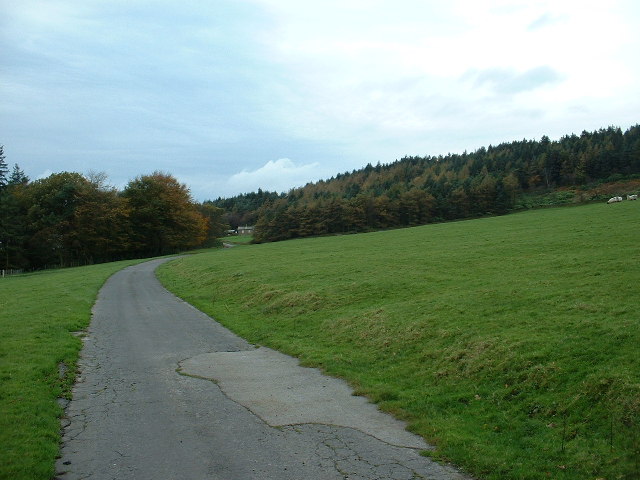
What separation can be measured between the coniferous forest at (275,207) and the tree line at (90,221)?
0.19 m

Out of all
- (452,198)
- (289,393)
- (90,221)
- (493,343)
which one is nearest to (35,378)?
(289,393)

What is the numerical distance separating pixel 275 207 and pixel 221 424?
4692 inches

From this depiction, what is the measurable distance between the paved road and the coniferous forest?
228 ft

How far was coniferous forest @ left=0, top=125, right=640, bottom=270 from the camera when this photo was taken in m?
79.4

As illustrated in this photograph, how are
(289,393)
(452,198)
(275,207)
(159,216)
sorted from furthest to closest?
(275,207) < (452,198) < (159,216) < (289,393)

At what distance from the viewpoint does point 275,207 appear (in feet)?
417

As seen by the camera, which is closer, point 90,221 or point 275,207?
point 90,221

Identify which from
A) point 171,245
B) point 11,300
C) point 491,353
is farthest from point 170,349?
point 171,245

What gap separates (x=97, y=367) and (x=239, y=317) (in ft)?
27.6

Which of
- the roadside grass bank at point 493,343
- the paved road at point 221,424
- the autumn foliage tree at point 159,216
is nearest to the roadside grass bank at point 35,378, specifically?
the paved road at point 221,424

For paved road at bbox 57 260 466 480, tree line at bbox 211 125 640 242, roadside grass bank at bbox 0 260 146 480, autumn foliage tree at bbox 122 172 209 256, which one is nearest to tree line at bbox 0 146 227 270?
autumn foliage tree at bbox 122 172 209 256

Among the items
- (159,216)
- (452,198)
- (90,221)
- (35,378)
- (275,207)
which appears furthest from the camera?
(275,207)

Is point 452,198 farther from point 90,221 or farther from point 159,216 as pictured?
point 90,221

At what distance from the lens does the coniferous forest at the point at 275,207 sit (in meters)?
79.4
